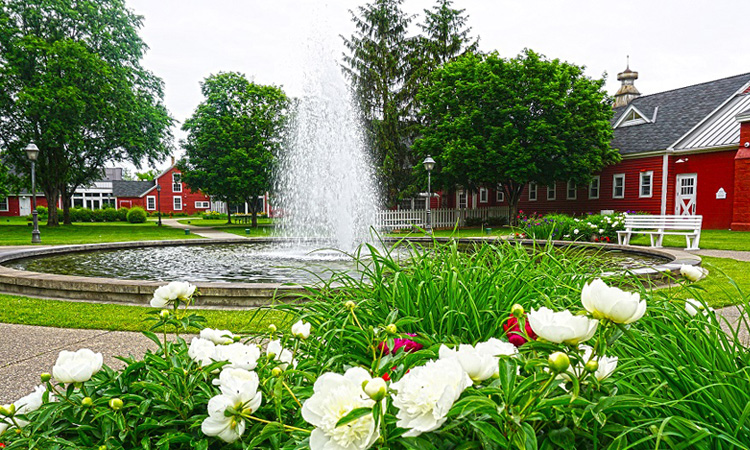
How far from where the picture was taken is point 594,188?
88.1ft

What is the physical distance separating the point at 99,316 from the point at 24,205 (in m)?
61.8

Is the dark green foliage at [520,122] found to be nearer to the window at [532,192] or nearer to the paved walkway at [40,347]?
the window at [532,192]

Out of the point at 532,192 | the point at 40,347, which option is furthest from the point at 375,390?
the point at 532,192

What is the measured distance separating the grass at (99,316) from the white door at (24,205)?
59535 millimetres

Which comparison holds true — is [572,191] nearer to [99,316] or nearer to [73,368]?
[99,316]

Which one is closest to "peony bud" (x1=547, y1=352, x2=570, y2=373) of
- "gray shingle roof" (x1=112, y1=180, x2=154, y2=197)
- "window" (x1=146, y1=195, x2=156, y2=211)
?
"window" (x1=146, y1=195, x2=156, y2=211)

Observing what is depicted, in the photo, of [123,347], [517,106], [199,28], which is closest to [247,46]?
[199,28]

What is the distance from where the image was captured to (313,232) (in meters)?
15.2

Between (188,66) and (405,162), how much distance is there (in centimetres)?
1466

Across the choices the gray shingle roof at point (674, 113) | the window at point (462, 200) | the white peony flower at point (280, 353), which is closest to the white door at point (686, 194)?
the gray shingle roof at point (674, 113)

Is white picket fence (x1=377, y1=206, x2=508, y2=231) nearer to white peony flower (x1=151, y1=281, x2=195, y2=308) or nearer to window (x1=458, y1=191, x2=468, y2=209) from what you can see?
window (x1=458, y1=191, x2=468, y2=209)

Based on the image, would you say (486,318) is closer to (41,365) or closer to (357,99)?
(41,365)

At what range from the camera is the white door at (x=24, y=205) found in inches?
2072

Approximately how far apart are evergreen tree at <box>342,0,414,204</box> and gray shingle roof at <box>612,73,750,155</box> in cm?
1269
